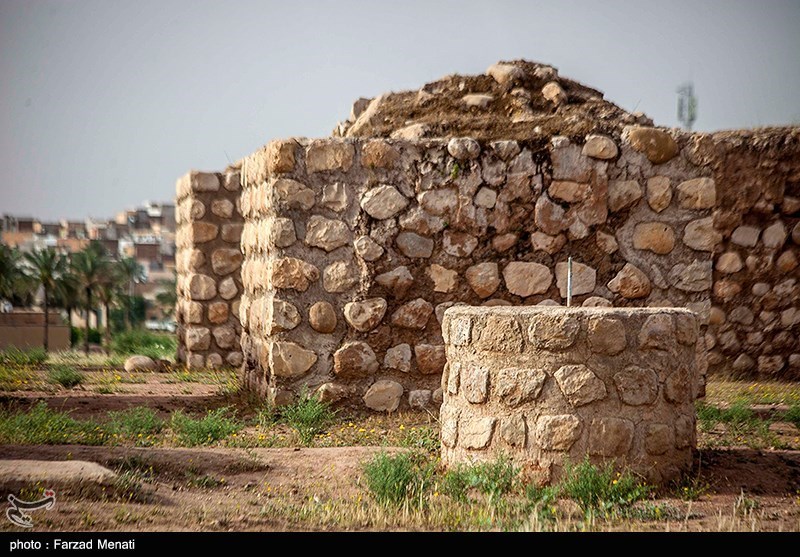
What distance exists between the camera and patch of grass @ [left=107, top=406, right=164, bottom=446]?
720cm

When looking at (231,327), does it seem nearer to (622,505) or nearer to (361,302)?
(361,302)

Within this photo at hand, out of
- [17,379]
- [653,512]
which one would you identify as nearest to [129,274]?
[17,379]

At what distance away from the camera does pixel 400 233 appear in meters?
8.30

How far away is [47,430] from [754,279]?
26.7 ft

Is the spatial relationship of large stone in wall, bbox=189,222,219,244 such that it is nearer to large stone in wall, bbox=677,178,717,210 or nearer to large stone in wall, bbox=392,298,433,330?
large stone in wall, bbox=392,298,433,330

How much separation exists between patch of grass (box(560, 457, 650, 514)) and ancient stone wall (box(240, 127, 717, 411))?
9.30 feet

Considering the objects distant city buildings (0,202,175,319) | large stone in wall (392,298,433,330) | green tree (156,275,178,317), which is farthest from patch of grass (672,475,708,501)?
green tree (156,275,178,317)

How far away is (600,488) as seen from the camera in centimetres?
546

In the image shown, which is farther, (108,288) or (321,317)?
(108,288)

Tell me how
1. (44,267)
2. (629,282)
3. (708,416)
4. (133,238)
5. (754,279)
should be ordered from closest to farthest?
1. (708,416)
2. (629,282)
3. (754,279)
4. (44,267)
5. (133,238)

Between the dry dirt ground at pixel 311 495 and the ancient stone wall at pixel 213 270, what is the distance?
4.96 meters

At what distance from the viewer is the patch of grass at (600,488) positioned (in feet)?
17.6

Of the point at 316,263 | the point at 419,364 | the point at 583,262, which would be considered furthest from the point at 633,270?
the point at 316,263

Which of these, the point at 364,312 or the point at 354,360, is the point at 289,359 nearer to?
the point at 354,360
